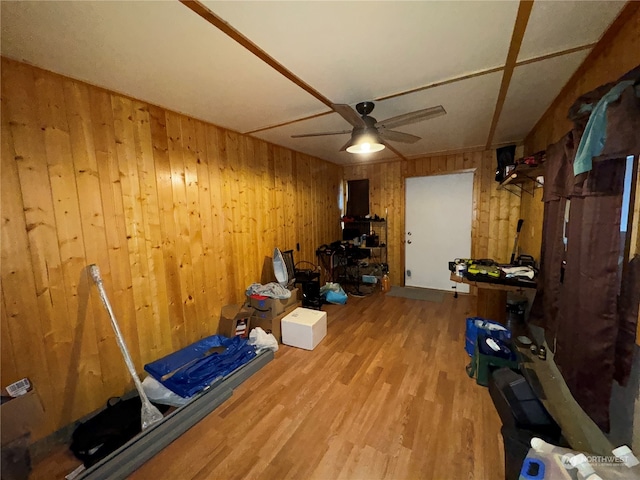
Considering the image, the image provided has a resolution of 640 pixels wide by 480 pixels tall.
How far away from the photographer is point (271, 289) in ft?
9.82

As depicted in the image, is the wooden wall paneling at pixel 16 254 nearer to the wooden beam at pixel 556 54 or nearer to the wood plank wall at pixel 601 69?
the wooden beam at pixel 556 54

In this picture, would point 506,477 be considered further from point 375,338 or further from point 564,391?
point 375,338

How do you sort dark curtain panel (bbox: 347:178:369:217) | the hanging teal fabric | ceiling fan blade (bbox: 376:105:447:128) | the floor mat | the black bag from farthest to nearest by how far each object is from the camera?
dark curtain panel (bbox: 347:178:369:217), the floor mat, ceiling fan blade (bbox: 376:105:447:128), the black bag, the hanging teal fabric

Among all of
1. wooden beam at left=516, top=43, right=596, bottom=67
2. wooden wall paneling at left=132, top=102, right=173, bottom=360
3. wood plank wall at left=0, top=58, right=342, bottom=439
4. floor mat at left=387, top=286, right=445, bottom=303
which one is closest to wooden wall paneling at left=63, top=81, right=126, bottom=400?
wood plank wall at left=0, top=58, right=342, bottom=439

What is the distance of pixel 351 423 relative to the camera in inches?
69.4

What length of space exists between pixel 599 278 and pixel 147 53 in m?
2.72

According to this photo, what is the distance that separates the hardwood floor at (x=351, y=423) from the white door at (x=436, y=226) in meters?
1.95

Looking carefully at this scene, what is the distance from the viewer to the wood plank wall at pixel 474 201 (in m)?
3.90

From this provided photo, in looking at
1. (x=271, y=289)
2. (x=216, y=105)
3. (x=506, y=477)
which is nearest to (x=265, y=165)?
(x=216, y=105)

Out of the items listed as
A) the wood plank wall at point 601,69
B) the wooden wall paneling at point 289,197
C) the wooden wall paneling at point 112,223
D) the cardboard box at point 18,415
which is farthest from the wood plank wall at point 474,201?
the cardboard box at point 18,415

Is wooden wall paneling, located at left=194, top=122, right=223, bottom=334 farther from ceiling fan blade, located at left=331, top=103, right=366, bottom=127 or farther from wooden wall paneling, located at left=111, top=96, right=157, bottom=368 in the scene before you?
ceiling fan blade, located at left=331, top=103, right=366, bottom=127

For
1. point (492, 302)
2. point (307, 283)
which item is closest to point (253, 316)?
point (307, 283)

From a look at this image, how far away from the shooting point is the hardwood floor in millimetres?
1468

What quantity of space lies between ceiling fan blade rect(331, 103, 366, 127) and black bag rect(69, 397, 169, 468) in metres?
2.59
